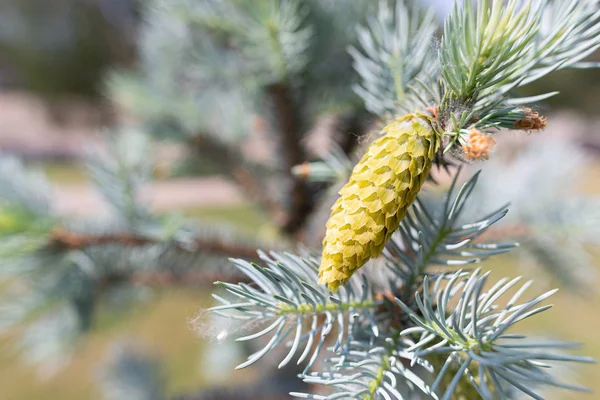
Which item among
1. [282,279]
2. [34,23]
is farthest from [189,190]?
[282,279]

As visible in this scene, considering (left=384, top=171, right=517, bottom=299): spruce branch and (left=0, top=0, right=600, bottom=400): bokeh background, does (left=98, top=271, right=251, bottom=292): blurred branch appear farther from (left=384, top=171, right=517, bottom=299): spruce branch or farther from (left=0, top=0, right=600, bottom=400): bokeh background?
(left=384, top=171, right=517, bottom=299): spruce branch

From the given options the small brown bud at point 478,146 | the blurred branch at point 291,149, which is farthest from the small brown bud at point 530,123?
the blurred branch at point 291,149

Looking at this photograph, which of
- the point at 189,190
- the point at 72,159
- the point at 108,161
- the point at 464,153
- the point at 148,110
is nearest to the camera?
the point at 464,153

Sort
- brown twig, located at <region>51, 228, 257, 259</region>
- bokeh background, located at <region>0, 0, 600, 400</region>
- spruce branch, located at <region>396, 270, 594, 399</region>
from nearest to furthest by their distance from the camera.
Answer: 1. spruce branch, located at <region>396, 270, 594, 399</region>
2. brown twig, located at <region>51, 228, 257, 259</region>
3. bokeh background, located at <region>0, 0, 600, 400</region>

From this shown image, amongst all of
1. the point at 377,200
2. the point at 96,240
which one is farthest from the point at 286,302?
the point at 96,240

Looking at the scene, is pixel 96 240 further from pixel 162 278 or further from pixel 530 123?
pixel 530 123

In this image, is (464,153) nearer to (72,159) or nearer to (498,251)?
(498,251)

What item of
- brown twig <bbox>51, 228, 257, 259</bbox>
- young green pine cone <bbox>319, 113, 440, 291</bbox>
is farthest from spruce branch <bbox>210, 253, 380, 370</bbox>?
brown twig <bbox>51, 228, 257, 259</bbox>

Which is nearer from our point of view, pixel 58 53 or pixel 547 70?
pixel 547 70
